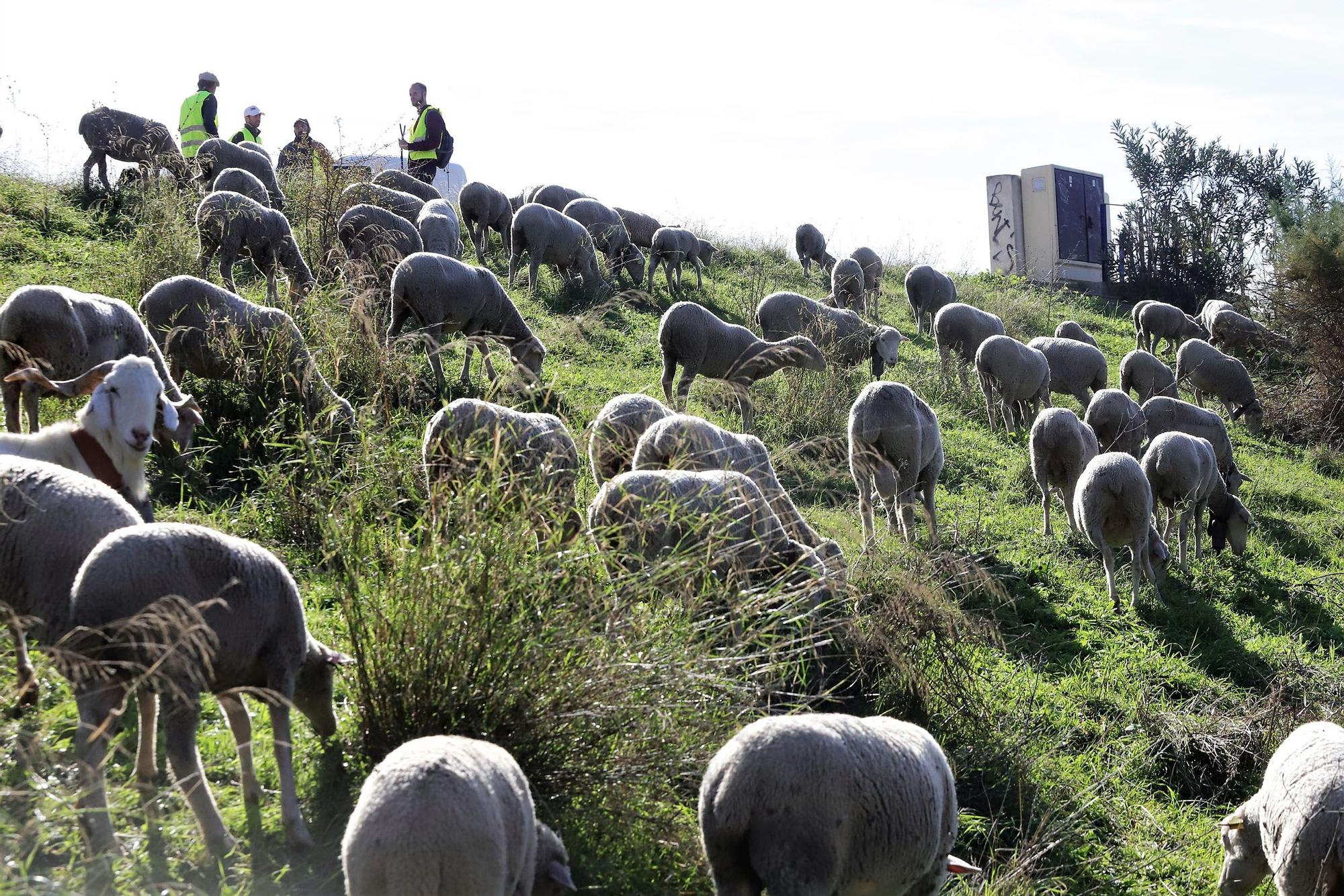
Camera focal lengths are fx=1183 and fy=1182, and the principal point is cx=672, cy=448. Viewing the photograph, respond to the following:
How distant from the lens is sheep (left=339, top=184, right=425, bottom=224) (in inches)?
538

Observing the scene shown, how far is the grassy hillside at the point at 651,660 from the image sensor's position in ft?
14.3

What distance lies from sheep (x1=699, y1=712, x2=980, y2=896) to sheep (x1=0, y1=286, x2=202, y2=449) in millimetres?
4109

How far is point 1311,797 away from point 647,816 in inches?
113

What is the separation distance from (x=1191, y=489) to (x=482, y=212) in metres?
10.7

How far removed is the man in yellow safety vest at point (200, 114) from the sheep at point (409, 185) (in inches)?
94.8

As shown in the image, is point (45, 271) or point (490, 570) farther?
point (45, 271)

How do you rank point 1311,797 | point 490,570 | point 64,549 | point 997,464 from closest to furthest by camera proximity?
point 64,549, point 490,570, point 1311,797, point 997,464

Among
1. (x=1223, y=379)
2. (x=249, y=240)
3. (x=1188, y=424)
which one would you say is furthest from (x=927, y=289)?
(x=249, y=240)

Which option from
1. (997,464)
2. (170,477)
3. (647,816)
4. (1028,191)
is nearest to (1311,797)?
(647,816)

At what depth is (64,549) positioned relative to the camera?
13.4 ft

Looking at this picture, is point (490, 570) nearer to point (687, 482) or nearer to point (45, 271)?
point (687, 482)

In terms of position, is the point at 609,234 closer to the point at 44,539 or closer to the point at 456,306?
the point at 456,306

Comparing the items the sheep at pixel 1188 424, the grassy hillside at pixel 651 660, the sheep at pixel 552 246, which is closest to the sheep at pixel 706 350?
the grassy hillside at pixel 651 660

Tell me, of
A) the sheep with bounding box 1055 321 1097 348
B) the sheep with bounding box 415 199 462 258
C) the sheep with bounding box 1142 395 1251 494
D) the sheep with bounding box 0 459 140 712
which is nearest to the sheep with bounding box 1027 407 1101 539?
the sheep with bounding box 1142 395 1251 494
